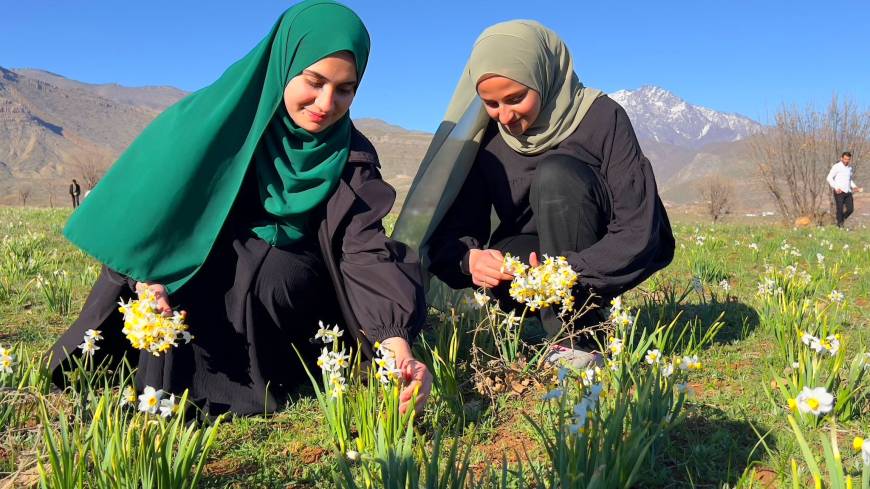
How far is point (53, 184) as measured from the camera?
9494 cm

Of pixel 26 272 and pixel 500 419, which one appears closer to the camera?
pixel 500 419

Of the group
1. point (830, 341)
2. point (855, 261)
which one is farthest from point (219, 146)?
point (855, 261)

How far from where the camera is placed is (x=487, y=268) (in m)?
2.96

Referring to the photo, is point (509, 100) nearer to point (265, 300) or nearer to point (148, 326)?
point (265, 300)

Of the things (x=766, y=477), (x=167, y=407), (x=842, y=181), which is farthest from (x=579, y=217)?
(x=842, y=181)

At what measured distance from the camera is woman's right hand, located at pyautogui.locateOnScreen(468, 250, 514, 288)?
9.57 feet

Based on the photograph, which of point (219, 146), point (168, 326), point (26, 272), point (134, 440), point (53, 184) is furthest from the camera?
point (53, 184)

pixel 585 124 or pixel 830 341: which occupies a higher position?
pixel 585 124

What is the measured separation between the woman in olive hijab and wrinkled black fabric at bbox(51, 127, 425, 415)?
1.88 ft

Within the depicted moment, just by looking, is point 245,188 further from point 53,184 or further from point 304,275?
point 53,184

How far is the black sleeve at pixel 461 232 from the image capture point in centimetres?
329

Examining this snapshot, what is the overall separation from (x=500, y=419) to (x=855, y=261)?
16.6ft

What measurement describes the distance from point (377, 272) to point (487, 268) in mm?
594

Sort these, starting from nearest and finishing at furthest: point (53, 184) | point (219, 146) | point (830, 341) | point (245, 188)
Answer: point (830, 341) → point (219, 146) → point (245, 188) → point (53, 184)
